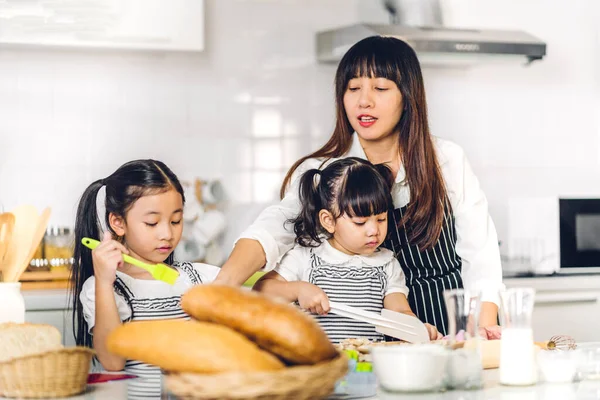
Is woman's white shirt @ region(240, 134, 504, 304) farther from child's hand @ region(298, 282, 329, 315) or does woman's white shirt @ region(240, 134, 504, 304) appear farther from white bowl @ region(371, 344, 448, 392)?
white bowl @ region(371, 344, 448, 392)

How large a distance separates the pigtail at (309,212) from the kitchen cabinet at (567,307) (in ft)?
5.41

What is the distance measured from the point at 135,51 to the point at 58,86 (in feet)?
1.16

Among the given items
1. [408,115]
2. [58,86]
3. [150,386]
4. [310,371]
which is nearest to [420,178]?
[408,115]

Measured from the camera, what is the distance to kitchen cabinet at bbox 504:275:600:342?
364 cm

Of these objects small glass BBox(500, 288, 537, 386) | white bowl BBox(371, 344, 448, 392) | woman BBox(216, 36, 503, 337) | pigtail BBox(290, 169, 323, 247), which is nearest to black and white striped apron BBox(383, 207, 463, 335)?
woman BBox(216, 36, 503, 337)

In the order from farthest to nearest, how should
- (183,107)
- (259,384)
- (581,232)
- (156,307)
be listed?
(581,232) → (183,107) → (156,307) → (259,384)

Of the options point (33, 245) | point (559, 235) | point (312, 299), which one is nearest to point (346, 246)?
point (312, 299)

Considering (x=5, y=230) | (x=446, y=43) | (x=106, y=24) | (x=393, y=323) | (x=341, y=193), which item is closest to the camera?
(x=5, y=230)

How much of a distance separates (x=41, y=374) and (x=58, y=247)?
223 centimetres

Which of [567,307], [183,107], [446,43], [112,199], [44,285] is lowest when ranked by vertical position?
[567,307]

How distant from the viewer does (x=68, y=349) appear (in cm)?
128

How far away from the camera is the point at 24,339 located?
4.57 feet

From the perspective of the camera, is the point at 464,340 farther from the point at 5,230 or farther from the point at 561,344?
the point at 5,230

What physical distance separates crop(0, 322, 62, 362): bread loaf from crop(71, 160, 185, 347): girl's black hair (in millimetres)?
693
